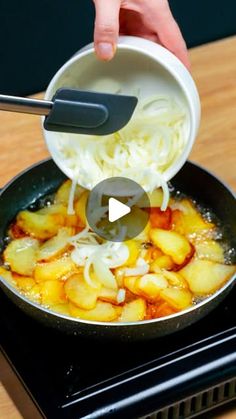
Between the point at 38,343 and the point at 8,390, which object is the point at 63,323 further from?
the point at 8,390

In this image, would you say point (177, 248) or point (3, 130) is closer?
point (177, 248)

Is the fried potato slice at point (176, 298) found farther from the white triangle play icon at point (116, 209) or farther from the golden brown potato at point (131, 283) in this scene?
the white triangle play icon at point (116, 209)

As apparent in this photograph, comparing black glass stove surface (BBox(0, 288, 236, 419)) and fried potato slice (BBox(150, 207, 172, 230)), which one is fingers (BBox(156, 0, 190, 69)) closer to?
fried potato slice (BBox(150, 207, 172, 230))

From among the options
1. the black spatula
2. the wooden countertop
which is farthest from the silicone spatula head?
the wooden countertop

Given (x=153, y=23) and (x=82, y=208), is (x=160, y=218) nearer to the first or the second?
(x=82, y=208)

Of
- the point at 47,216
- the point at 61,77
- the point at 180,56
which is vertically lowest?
the point at 47,216

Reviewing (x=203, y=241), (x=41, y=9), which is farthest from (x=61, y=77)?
(x=41, y=9)
